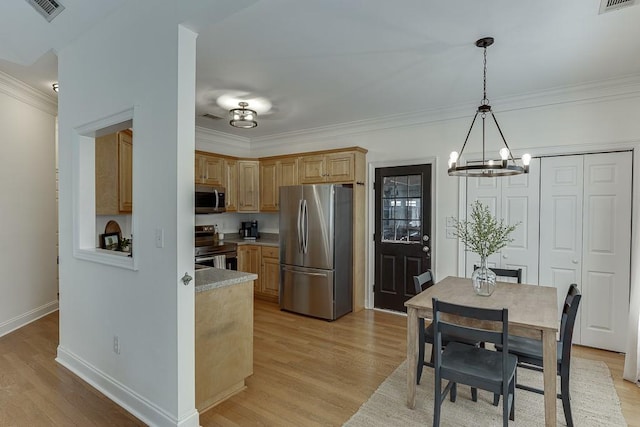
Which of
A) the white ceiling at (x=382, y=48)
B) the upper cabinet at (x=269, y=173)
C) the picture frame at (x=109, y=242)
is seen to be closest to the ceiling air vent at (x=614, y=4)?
the white ceiling at (x=382, y=48)

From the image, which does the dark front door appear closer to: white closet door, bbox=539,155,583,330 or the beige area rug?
white closet door, bbox=539,155,583,330

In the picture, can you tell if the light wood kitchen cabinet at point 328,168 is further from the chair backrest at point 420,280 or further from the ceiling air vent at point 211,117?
the chair backrest at point 420,280

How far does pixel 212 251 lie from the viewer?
498 centimetres

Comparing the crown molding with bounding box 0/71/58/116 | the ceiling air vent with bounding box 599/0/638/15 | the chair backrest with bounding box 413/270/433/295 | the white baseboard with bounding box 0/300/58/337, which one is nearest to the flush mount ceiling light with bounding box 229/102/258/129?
the crown molding with bounding box 0/71/58/116

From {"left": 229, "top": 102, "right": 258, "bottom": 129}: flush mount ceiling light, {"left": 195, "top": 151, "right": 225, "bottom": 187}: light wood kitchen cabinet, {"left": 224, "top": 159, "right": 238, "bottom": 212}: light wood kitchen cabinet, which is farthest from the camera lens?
{"left": 224, "top": 159, "right": 238, "bottom": 212}: light wood kitchen cabinet

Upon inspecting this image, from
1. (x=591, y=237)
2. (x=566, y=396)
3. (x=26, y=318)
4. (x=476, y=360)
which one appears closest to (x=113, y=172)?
(x=26, y=318)

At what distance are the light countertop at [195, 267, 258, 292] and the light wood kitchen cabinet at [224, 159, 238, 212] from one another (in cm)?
277

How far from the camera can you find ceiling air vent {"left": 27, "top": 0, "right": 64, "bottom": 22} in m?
2.31

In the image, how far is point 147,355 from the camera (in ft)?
7.48

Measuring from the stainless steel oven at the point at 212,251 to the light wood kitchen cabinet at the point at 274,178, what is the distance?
88 centimetres

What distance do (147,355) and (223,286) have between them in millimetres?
648

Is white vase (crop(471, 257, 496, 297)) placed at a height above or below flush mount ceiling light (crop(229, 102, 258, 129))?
below

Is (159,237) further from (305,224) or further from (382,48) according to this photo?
(305,224)

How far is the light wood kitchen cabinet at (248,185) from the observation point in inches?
224
